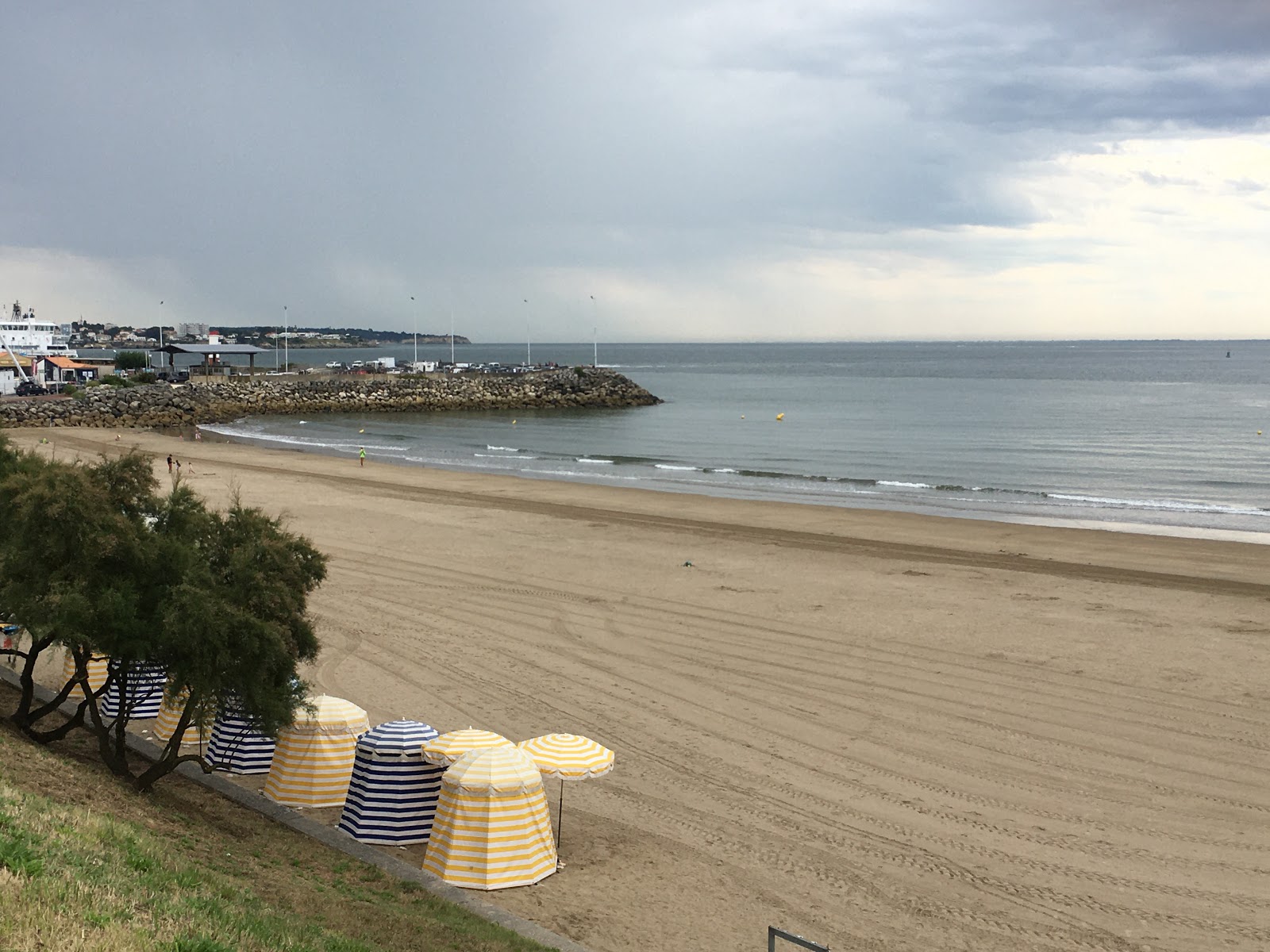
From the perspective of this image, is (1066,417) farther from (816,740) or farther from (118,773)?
(118,773)

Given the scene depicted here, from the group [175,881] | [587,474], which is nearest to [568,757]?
[175,881]

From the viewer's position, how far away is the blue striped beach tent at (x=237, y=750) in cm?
1270

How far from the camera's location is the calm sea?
39719 millimetres

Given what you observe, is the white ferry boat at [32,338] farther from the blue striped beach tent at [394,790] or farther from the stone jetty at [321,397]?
the blue striped beach tent at [394,790]

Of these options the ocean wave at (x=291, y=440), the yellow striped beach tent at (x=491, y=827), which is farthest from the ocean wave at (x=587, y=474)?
the yellow striped beach tent at (x=491, y=827)

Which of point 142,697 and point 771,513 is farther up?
point 142,697

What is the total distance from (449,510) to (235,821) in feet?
76.5

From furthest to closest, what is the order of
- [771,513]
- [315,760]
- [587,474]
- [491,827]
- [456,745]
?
[587,474] < [771,513] < [315,760] < [456,745] < [491,827]

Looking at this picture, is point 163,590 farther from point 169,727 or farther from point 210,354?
point 210,354

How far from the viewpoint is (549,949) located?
339 inches

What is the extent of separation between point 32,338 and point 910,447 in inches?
3676

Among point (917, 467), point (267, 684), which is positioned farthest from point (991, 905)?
point (917, 467)

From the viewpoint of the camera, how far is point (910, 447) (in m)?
58.8

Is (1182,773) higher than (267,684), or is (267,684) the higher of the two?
(267,684)
